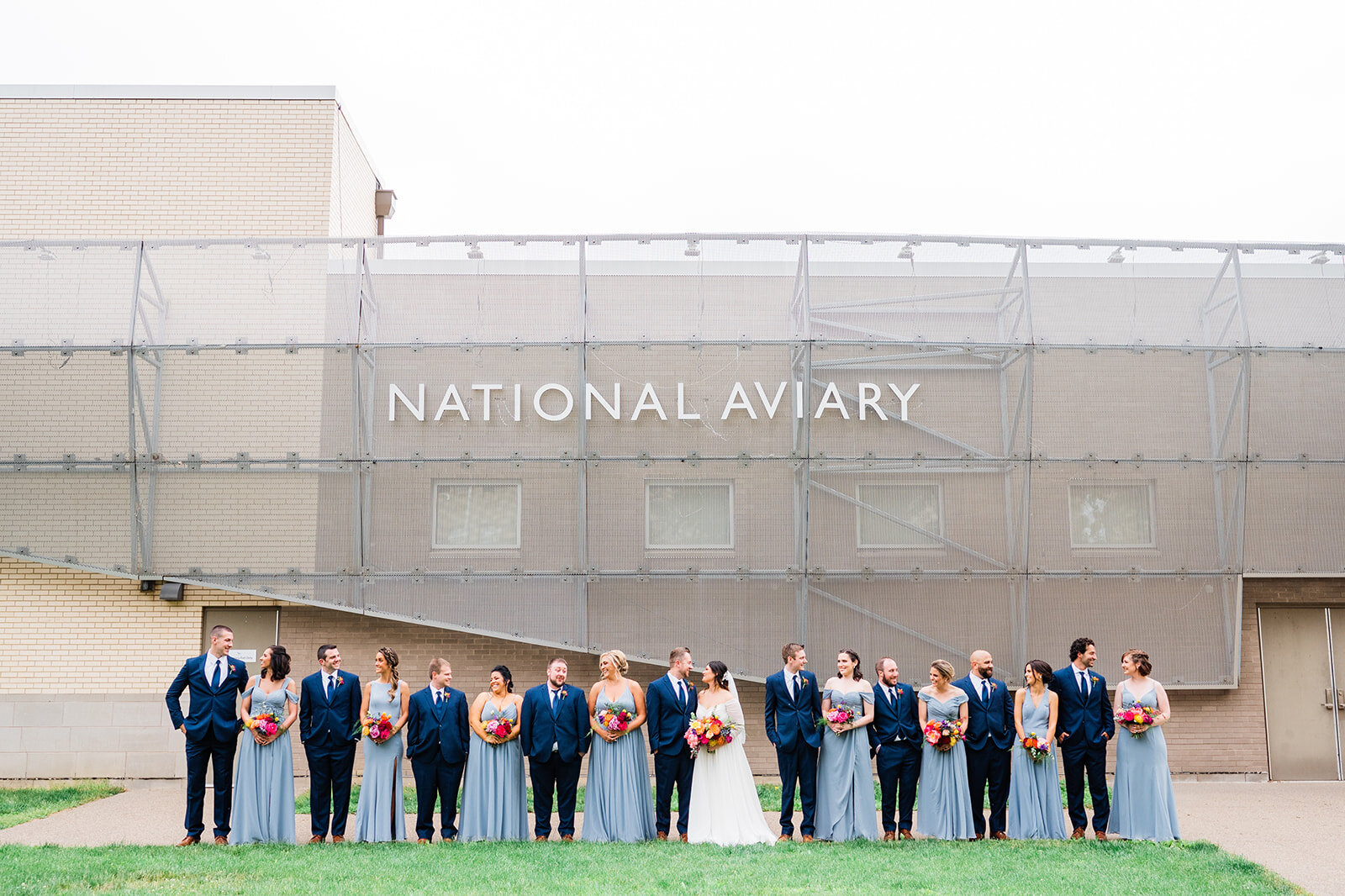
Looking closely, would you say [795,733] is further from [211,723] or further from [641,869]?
[211,723]

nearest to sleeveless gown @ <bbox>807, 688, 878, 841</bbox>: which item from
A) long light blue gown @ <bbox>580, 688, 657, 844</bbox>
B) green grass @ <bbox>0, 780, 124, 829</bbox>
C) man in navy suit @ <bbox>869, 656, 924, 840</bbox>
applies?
man in navy suit @ <bbox>869, 656, 924, 840</bbox>

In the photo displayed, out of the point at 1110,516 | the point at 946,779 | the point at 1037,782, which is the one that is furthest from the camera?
the point at 1110,516

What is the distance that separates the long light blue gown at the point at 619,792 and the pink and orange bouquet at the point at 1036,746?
3.16m

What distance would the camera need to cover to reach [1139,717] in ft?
28.4

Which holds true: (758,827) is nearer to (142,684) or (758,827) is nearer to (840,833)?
(840,833)

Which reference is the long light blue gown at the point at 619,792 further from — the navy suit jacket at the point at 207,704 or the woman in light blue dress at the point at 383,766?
the navy suit jacket at the point at 207,704

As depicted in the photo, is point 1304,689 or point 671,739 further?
point 1304,689

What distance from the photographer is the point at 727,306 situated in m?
12.1

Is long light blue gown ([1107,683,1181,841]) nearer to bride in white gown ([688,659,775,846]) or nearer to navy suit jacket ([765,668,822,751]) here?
navy suit jacket ([765,668,822,751])

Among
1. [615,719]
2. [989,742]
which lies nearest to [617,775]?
[615,719]

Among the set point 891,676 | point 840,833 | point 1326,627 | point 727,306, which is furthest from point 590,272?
point 1326,627

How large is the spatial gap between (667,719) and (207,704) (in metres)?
3.81

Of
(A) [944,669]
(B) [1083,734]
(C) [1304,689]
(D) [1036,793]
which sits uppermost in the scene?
(A) [944,669]

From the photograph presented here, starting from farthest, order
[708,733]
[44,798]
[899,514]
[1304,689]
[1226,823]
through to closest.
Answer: [1304,689] < [899,514] < [44,798] < [1226,823] < [708,733]
